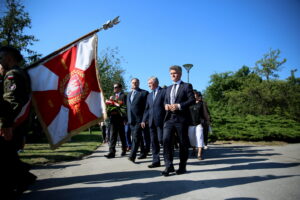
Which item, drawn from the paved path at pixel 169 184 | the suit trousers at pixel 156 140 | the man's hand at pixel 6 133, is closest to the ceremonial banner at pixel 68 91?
the man's hand at pixel 6 133

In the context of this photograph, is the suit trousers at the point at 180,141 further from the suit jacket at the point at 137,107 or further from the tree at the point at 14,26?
the tree at the point at 14,26

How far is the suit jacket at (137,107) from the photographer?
19.3 feet

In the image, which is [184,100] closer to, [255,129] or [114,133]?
[114,133]

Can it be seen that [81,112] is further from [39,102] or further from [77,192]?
[77,192]

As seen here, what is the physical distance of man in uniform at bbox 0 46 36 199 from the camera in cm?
255

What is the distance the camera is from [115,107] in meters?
6.62

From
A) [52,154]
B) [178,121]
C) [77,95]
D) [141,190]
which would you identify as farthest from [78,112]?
[52,154]

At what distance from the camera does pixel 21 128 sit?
118 inches

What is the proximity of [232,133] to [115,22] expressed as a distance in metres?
10.5

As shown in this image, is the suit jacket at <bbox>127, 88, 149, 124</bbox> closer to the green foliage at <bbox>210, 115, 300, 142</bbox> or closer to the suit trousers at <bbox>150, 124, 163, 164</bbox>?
the suit trousers at <bbox>150, 124, 163, 164</bbox>

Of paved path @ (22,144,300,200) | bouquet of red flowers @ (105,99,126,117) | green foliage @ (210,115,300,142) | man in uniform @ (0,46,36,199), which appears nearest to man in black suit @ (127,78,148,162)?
bouquet of red flowers @ (105,99,126,117)

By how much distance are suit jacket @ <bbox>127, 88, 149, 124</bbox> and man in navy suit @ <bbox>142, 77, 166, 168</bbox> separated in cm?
33

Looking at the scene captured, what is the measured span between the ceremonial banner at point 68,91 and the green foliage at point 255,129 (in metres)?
10.0

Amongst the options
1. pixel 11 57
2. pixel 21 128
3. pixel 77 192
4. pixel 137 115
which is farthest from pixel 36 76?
pixel 137 115
